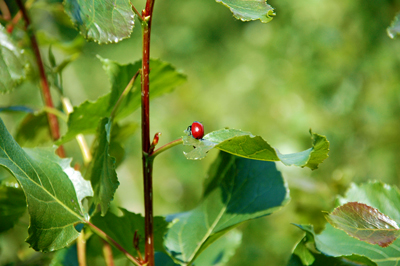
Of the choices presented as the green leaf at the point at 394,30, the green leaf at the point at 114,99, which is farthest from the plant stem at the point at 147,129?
the green leaf at the point at 394,30

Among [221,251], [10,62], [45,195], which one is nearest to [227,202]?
[221,251]

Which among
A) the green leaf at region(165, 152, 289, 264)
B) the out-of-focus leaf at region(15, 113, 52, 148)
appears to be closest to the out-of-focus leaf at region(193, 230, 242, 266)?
the green leaf at region(165, 152, 289, 264)

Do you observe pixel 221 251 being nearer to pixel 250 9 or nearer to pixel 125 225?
pixel 125 225

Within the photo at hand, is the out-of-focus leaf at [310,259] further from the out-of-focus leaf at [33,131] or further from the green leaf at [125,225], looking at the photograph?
the out-of-focus leaf at [33,131]

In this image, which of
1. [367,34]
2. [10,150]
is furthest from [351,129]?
[10,150]

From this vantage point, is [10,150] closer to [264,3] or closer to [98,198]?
[98,198]

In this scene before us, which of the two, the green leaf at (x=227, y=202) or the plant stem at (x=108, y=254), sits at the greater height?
the green leaf at (x=227, y=202)
